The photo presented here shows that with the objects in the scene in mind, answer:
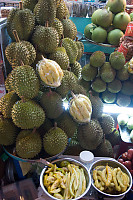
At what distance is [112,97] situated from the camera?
1806 millimetres

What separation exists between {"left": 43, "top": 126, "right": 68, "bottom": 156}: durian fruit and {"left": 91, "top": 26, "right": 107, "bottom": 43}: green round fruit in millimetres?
1702

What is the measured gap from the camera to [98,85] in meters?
1.71

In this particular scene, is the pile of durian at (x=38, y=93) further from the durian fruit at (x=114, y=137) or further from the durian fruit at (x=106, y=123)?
the durian fruit at (x=114, y=137)

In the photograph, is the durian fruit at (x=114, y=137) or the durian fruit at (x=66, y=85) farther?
the durian fruit at (x=114, y=137)

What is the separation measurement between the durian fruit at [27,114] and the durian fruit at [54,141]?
0.40 ft

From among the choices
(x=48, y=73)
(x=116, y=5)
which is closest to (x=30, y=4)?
(x=48, y=73)

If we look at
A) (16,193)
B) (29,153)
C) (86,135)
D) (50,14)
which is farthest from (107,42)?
(16,193)

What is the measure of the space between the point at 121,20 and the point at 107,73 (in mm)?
1188

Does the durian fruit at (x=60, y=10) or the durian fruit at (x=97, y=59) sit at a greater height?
the durian fruit at (x=60, y=10)

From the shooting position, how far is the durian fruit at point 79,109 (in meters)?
1.21

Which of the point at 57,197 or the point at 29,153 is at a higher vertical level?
the point at 29,153

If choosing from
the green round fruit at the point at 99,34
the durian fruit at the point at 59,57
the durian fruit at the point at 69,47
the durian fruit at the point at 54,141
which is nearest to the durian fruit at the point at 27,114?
the durian fruit at the point at 54,141

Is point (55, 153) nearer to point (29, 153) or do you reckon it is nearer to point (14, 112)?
point (29, 153)

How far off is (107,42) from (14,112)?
1.95 metres
